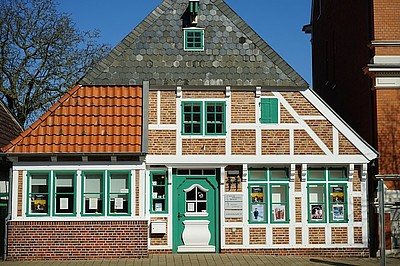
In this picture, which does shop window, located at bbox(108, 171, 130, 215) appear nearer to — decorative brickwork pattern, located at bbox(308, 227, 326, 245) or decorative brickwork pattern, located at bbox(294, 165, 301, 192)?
decorative brickwork pattern, located at bbox(294, 165, 301, 192)

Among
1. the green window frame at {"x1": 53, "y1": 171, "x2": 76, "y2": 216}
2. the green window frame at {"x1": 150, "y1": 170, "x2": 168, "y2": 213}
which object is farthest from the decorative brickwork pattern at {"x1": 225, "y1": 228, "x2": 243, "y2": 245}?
the green window frame at {"x1": 53, "y1": 171, "x2": 76, "y2": 216}

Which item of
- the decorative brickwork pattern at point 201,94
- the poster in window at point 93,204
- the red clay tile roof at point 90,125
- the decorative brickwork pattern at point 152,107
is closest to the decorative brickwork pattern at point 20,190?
the red clay tile roof at point 90,125

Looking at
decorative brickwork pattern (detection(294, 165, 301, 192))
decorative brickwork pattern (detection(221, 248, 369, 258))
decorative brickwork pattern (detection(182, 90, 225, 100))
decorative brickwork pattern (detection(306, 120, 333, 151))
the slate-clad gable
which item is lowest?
decorative brickwork pattern (detection(221, 248, 369, 258))

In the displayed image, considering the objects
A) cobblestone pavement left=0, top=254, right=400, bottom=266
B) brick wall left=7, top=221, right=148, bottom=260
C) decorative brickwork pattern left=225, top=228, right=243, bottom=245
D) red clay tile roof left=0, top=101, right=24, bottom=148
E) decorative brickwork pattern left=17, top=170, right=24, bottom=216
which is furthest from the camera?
red clay tile roof left=0, top=101, right=24, bottom=148

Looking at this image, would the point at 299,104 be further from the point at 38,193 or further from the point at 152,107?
the point at 38,193

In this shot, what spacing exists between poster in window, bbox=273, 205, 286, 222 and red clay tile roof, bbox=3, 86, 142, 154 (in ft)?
14.5

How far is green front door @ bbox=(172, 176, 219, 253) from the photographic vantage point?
18.9 meters

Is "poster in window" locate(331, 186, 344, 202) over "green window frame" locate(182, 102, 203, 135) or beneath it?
beneath

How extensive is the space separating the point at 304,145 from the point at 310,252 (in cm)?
312

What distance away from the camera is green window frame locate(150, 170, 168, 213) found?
62.2ft

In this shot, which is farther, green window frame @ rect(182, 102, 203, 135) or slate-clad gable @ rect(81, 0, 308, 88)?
slate-clad gable @ rect(81, 0, 308, 88)

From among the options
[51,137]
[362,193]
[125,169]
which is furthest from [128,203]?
[362,193]

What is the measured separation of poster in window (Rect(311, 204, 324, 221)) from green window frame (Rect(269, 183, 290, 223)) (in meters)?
0.76

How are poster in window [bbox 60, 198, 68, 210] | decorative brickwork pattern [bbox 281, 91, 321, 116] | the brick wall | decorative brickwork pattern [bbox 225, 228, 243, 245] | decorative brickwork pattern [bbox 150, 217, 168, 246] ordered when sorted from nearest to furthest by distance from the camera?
the brick wall
poster in window [bbox 60, 198, 68, 210]
decorative brickwork pattern [bbox 150, 217, 168, 246]
decorative brickwork pattern [bbox 225, 228, 243, 245]
decorative brickwork pattern [bbox 281, 91, 321, 116]
